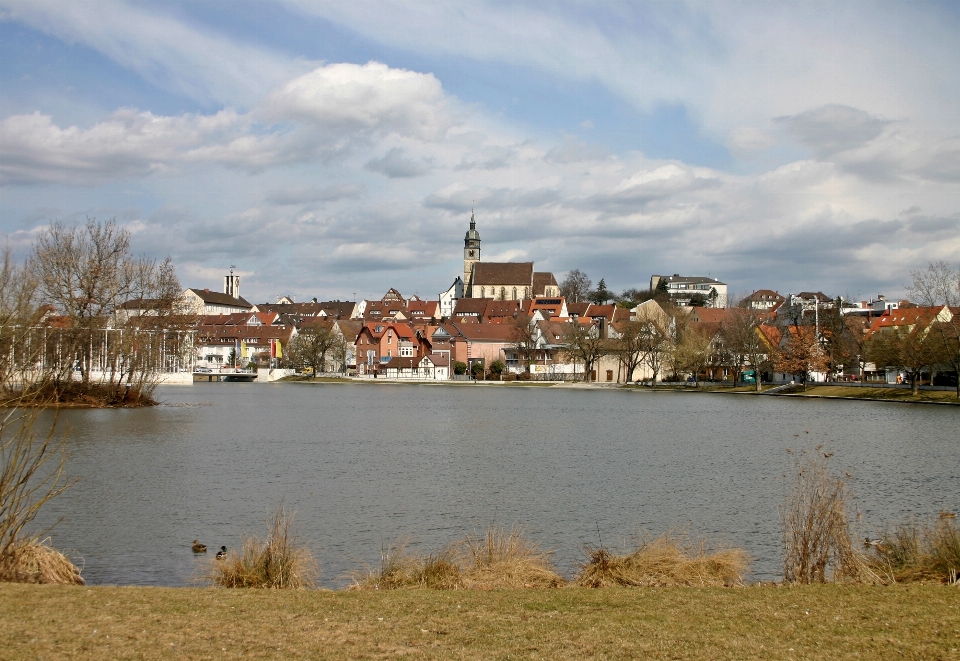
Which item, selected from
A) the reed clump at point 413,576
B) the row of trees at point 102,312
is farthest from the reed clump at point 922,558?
the row of trees at point 102,312

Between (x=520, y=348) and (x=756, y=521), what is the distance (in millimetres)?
99414

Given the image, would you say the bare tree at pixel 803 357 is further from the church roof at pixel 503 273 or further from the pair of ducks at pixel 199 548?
the church roof at pixel 503 273

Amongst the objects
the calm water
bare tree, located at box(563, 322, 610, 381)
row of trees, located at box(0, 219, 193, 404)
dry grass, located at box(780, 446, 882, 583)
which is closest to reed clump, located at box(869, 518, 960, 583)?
dry grass, located at box(780, 446, 882, 583)

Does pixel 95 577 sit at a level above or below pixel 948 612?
below

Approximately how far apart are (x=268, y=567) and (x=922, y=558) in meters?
9.70

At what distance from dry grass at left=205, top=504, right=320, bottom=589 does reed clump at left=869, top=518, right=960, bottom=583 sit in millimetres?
8465

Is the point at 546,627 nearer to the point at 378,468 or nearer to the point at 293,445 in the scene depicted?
the point at 378,468

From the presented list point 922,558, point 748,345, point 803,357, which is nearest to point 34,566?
point 922,558

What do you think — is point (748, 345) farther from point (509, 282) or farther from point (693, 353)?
point (509, 282)

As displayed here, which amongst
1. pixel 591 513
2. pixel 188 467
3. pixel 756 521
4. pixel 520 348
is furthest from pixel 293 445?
pixel 520 348

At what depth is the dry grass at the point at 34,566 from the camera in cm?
1209

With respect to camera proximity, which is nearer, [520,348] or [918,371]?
[918,371]

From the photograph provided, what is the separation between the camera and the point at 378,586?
12688mm

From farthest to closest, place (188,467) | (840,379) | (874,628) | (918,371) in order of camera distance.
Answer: (840,379) < (918,371) < (188,467) < (874,628)
